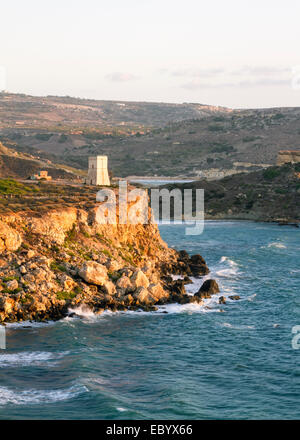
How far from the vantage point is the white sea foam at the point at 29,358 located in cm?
3551

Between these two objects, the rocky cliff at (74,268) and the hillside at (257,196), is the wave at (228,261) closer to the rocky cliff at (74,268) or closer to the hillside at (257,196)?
the rocky cliff at (74,268)

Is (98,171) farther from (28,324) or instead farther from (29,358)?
(29,358)

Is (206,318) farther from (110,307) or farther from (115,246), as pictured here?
(115,246)

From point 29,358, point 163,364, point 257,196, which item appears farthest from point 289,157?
point 29,358

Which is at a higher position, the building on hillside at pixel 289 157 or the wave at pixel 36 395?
the building on hillside at pixel 289 157

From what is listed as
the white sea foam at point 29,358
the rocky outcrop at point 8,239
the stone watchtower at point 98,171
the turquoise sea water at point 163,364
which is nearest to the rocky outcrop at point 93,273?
the turquoise sea water at point 163,364

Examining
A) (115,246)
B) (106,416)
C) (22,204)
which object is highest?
(22,204)

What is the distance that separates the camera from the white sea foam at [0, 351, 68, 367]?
35.5 meters

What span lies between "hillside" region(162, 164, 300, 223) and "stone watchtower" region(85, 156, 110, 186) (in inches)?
1838

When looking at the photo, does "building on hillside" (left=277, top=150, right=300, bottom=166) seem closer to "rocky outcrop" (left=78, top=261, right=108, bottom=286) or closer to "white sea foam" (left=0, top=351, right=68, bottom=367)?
"rocky outcrop" (left=78, top=261, right=108, bottom=286)

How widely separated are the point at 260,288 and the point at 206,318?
39.9 feet

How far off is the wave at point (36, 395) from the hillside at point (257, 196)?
90048 millimetres

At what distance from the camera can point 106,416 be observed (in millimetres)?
29000
